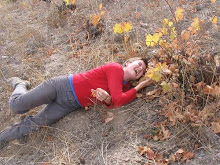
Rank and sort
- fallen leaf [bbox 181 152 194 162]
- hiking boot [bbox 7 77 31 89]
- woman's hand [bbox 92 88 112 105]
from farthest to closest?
hiking boot [bbox 7 77 31 89] → woman's hand [bbox 92 88 112 105] → fallen leaf [bbox 181 152 194 162]

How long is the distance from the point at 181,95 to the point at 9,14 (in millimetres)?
4593

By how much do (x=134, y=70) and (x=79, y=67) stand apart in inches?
39.6

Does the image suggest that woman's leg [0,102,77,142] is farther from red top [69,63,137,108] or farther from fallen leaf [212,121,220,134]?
fallen leaf [212,121,220,134]

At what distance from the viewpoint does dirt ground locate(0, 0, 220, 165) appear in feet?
7.11

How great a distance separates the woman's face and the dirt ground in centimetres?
28

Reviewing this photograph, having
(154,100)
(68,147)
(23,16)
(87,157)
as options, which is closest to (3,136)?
(68,147)

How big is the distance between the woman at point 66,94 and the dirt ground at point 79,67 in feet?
0.32

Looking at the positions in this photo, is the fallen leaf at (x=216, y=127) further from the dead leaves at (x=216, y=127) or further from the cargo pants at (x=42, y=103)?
the cargo pants at (x=42, y=103)

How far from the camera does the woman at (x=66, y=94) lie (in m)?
2.67

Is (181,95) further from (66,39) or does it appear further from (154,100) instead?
(66,39)

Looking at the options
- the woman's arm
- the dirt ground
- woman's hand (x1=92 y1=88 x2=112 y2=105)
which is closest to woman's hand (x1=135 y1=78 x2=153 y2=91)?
the woman's arm

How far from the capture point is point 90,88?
269 centimetres

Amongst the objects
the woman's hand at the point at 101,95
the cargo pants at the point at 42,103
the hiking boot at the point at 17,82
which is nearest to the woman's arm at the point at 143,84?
the woman's hand at the point at 101,95

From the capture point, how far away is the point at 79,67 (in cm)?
339
